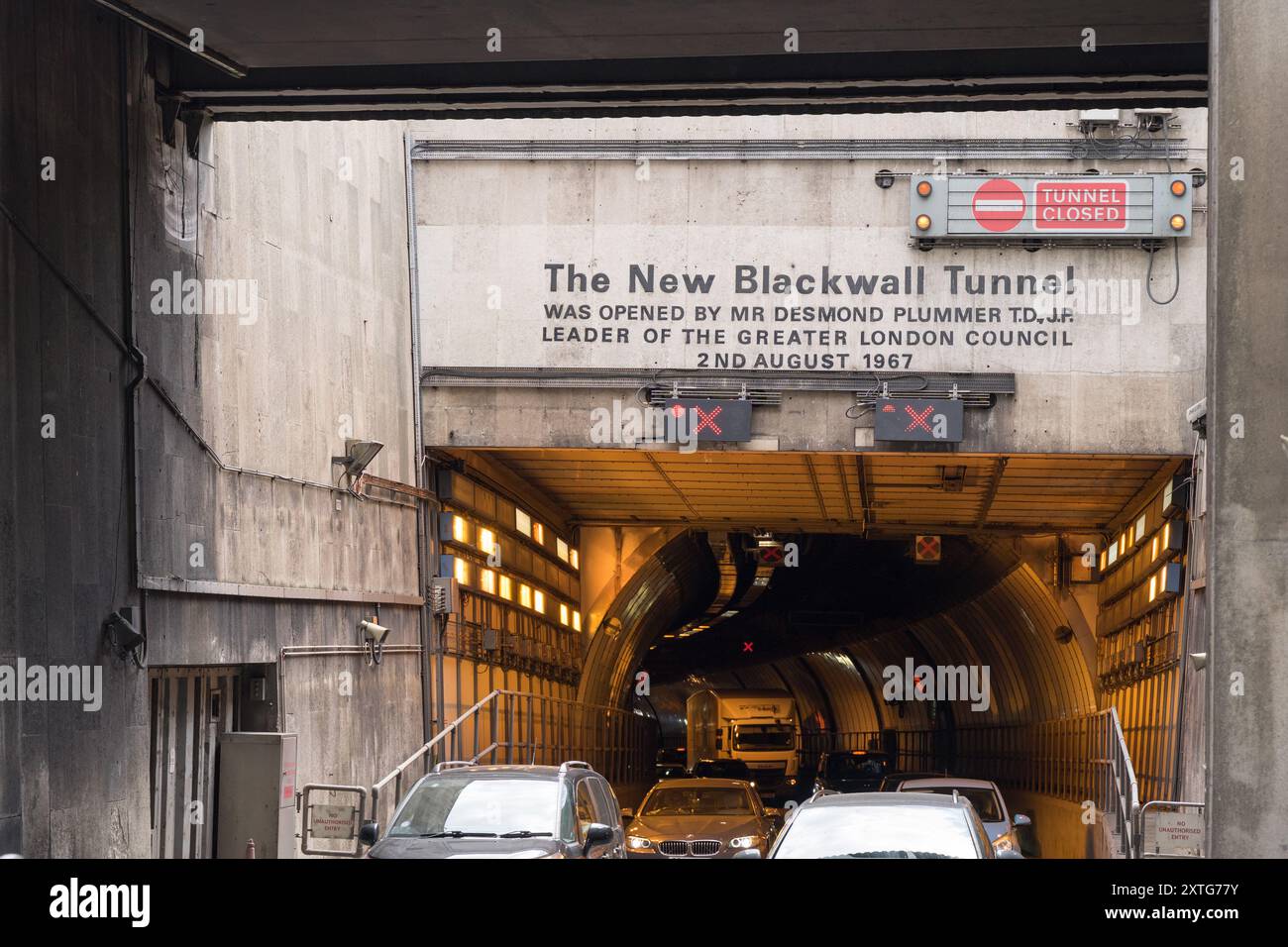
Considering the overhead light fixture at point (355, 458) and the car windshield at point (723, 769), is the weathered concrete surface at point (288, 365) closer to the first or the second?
the overhead light fixture at point (355, 458)

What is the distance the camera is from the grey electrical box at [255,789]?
15.7 meters

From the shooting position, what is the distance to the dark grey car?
1262cm

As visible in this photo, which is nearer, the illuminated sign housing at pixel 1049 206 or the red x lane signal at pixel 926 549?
the illuminated sign housing at pixel 1049 206

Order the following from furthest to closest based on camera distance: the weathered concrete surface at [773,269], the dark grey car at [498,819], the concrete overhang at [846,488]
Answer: the concrete overhang at [846,488] → the weathered concrete surface at [773,269] → the dark grey car at [498,819]

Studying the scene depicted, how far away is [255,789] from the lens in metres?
15.9

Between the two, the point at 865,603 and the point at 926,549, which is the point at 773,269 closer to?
the point at 926,549

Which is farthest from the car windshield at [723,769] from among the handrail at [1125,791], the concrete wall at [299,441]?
the concrete wall at [299,441]

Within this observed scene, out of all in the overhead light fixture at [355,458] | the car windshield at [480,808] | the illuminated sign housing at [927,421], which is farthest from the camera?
the illuminated sign housing at [927,421]

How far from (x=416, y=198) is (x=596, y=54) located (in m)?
9.44

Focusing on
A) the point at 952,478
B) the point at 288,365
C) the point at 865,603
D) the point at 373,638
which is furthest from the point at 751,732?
the point at 288,365

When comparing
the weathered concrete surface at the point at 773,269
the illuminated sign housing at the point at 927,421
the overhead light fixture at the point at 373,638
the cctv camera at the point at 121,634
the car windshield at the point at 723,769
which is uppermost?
the weathered concrete surface at the point at 773,269

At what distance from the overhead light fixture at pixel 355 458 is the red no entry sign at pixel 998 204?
9056 mm

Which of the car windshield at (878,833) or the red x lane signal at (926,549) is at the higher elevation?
the red x lane signal at (926,549)
